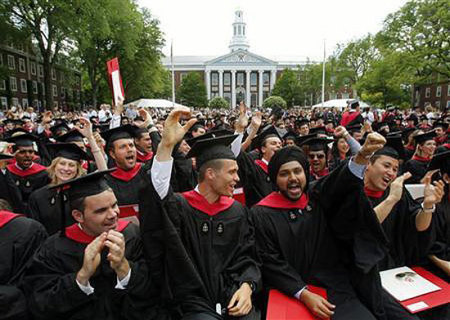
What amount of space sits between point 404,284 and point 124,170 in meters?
3.59

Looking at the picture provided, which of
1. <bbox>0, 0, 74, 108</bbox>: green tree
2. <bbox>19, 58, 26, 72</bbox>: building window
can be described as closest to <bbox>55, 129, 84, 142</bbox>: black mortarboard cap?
<bbox>0, 0, 74, 108</bbox>: green tree

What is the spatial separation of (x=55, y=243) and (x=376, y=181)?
10.4ft

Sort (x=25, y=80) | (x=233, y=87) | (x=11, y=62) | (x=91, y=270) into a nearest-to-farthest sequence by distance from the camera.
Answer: (x=91, y=270) < (x=11, y=62) < (x=25, y=80) < (x=233, y=87)

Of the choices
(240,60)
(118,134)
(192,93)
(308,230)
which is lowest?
(308,230)

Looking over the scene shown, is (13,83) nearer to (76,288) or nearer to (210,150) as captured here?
(210,150)

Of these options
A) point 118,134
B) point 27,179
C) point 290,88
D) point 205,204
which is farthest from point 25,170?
point 290,88

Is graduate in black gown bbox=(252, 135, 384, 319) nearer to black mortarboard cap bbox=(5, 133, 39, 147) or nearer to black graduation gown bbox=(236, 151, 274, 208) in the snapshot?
black graduation gown bbox=(236, 151, 274, 208)

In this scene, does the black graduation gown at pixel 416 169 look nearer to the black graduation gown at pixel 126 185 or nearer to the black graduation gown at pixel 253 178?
the black graduation gown at pixel 253 178

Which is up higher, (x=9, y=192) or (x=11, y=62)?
(x=11, y=62)

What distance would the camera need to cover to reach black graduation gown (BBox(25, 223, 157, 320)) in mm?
2273

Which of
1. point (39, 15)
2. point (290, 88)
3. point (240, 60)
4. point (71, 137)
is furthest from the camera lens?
point (240, 60)

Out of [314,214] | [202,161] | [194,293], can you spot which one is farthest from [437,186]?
[194,293]

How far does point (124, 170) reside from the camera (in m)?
4.45

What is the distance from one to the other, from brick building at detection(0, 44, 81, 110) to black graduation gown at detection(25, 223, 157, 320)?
3821 centimetres
